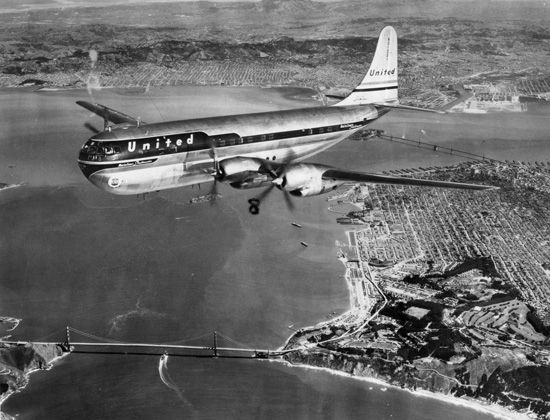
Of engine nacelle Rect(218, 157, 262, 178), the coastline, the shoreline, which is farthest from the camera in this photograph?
engine nacelle Rect(218, 157, 262, 178)

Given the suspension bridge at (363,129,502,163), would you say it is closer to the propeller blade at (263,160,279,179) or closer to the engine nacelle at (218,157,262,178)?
the propeller blade at (263,160,279,179)

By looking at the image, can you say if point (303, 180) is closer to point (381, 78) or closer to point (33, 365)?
point (33, 365)

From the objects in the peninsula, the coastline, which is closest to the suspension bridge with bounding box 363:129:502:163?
the peninsula

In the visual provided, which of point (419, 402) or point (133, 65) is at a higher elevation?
point (133, 65)

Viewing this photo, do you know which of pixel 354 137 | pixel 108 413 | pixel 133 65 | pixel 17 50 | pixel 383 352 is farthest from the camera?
pixel 133 65

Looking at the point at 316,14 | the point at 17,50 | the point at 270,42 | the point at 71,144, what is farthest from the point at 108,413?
the point at 316,14

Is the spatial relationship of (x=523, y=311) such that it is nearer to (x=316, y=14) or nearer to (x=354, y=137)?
(x=354, y=137)

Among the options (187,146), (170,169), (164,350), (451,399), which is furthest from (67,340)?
(451,399)
